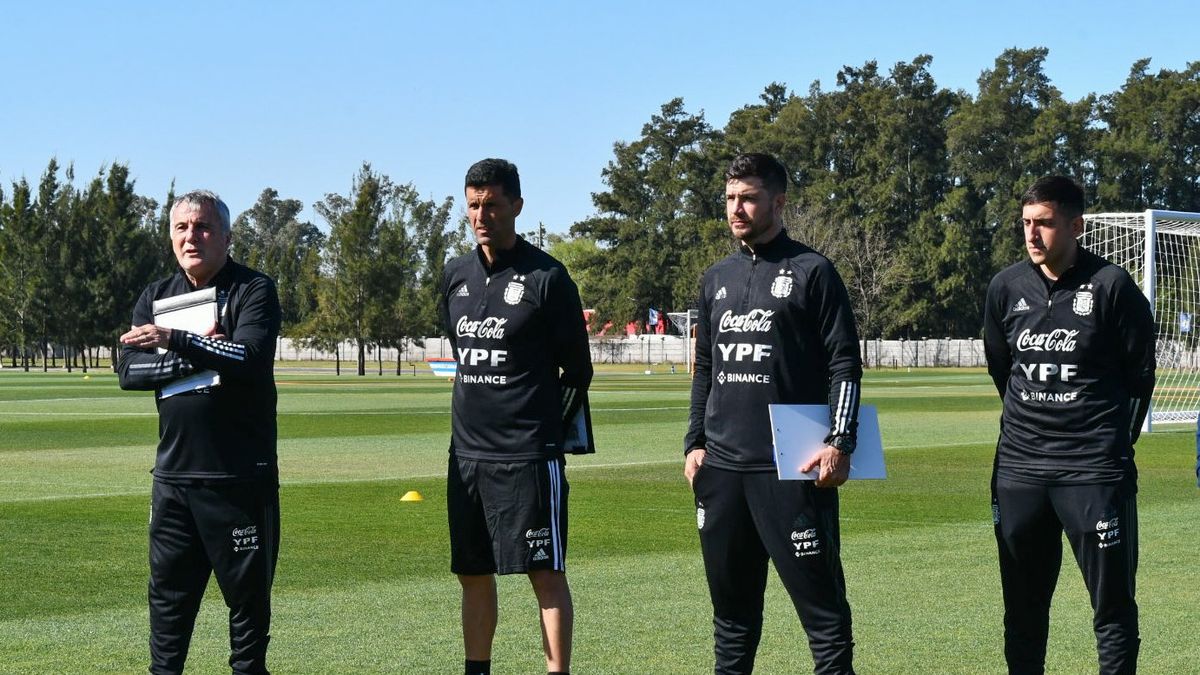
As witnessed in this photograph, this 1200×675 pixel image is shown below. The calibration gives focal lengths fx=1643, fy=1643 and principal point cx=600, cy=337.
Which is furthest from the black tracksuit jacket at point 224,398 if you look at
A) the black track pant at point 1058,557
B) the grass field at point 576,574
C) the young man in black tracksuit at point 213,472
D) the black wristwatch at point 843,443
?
the black track pant at point 1058,557

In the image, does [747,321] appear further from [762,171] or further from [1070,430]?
[1070,430]

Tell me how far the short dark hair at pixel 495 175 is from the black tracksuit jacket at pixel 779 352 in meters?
1.02

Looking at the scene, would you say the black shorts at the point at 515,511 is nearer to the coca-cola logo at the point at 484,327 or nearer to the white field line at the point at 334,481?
the coca-cola logo at the point at 484,327

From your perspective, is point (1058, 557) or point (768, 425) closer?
→ point (768, 425)

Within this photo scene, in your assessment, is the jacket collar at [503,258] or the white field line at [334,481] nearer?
the jacket collar at [503,258]

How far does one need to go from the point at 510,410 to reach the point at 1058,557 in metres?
2.30

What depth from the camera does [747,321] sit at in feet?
20.7

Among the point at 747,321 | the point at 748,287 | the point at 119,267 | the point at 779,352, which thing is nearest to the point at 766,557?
the point at 779,352

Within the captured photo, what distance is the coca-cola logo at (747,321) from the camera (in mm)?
6246

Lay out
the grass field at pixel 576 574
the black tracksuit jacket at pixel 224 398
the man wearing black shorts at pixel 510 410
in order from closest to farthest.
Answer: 1. the black tracksuit jacket at pixel 224 398
2. the man wearing black shorts at pixel 510 410
3. the grass field at pixel 576 574

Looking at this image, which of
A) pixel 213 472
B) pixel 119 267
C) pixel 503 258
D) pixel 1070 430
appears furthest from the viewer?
pixel 119 267

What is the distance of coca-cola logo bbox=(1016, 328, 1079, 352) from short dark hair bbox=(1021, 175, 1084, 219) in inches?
19.0

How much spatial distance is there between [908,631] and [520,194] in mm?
3334

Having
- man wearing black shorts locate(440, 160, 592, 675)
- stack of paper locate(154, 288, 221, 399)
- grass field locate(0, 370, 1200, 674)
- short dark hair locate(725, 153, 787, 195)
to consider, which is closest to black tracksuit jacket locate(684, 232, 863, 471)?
short dark hair locate(725, 153, 787, 195)
